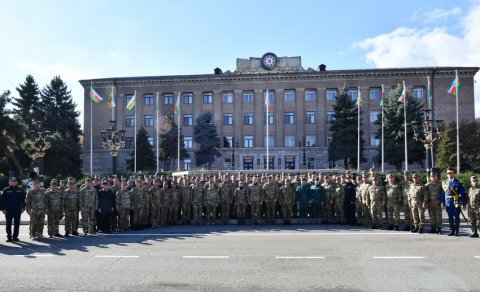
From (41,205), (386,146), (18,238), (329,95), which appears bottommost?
(18,238)

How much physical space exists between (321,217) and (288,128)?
4398 cm

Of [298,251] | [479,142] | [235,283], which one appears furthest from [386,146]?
[235,283]

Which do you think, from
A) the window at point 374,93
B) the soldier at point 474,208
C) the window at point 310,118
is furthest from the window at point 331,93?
the soldier at point 474,208

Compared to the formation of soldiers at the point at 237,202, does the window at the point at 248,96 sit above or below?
above

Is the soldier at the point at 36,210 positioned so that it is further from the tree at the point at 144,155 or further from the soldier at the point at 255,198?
the tree at the point at 144,155

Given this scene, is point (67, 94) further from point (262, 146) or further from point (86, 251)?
point (86, 251)

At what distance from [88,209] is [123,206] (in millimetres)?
1266

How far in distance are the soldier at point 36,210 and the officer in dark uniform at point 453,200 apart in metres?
13.0

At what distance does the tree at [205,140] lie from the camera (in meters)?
56.6

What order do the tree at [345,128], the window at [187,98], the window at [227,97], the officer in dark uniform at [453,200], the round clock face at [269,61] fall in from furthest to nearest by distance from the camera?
the window at [187,98] → the window at [227,97] → the round clock face at [269,61] → the tree at [345,128] → the officer in dark uniform at [453,200]

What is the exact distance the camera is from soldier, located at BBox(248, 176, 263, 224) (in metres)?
16.6

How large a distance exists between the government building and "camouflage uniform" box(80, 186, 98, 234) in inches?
1737

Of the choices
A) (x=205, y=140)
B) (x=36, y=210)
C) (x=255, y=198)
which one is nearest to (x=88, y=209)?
(x=36, y=210)

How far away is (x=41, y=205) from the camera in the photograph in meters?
13.8
